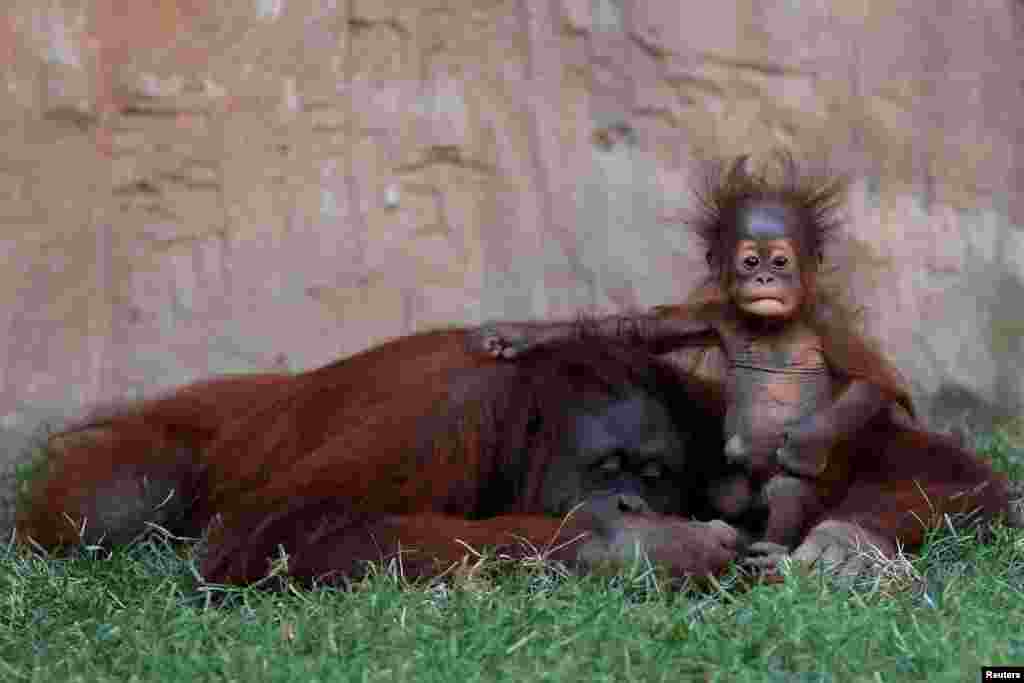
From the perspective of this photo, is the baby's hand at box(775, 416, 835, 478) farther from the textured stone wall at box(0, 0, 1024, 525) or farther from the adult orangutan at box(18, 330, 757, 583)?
the textured stone wall at box(0, 0, 1024, 525)

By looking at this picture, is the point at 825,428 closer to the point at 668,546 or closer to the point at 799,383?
the point at 799,383

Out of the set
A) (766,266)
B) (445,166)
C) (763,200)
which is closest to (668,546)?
(766,266)

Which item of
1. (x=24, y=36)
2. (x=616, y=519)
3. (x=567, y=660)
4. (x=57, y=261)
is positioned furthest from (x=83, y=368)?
(x=567, y=660)

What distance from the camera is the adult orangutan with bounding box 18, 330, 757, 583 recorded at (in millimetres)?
3258

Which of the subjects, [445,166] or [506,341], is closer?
[506,341]

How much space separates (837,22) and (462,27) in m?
1.16

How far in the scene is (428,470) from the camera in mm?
3453

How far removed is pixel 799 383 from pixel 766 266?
0.25 m

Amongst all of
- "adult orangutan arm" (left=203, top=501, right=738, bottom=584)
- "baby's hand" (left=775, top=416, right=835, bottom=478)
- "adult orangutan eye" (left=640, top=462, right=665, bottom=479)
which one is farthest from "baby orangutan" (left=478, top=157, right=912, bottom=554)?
"adult orangutan arm" (left=203, top=501, right=738, bottom=584)

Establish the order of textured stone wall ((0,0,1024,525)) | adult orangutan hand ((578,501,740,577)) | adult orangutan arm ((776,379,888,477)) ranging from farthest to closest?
textured stone wall ((0,0,1024,525)) < adult orangutan arm ((776,379,888,477)) < adult orangutan hand ((578,501,740,577))

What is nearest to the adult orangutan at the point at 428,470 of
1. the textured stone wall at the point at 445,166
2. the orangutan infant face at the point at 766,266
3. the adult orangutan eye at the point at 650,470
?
the adult orangutan eye at the point at 650,470

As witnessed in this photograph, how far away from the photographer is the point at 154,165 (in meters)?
5.34

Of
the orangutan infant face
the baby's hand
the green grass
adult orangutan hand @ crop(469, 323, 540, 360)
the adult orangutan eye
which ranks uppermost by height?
the orangutan infant face

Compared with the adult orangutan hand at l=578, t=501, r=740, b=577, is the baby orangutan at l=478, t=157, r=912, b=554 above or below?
above
